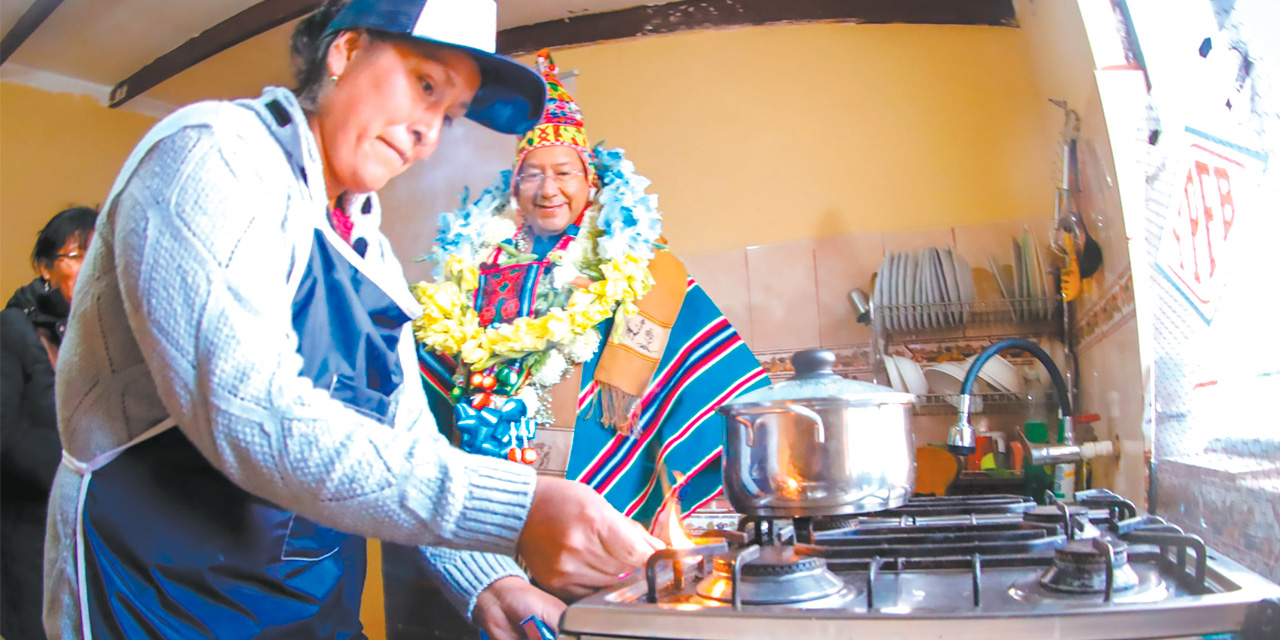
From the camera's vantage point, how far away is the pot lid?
24.4 inches

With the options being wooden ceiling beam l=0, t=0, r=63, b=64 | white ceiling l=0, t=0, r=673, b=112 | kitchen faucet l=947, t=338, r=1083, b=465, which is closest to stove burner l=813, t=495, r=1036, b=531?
kitchen faucet l=947, t=338, r=1083, b=465

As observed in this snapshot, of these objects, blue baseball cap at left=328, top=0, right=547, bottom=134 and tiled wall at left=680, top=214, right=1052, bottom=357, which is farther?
tiled wall at left=680, top=214, right=1052, bottom=357

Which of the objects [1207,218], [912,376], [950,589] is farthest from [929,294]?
[950,589]

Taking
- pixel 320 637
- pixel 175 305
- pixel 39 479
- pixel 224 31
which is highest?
pixel 224 31

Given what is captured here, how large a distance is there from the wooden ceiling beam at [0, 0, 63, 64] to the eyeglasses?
694 millimetres

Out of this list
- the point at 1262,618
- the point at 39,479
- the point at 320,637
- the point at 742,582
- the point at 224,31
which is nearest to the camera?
the point at 1262,618

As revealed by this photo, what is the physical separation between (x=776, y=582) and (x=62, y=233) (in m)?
1.04

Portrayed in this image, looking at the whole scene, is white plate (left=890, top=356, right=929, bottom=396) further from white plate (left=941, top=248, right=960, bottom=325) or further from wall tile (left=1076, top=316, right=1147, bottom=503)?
wall tile (left=1076, top=316, right=1147, bottom=503)

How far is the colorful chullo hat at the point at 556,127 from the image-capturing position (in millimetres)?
1243

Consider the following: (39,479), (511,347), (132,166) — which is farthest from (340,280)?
(39,479)

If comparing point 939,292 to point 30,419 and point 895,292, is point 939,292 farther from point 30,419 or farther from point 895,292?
point 30,419

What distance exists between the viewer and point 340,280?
0.63 meters

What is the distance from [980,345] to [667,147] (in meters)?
0.54

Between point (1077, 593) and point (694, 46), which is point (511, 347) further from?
point (1077, 593)
